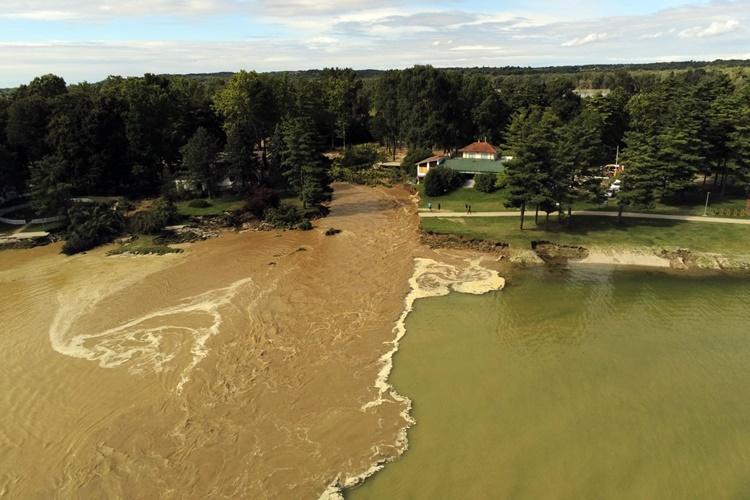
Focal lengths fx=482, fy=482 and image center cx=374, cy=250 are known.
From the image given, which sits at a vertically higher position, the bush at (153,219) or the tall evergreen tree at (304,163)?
the tall evergreen tree at (304,163)

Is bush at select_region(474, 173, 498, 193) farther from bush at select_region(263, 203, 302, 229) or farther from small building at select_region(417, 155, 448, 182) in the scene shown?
bush at select_region(263, 203, 302, 229)

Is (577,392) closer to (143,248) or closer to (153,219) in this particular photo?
(143,248)

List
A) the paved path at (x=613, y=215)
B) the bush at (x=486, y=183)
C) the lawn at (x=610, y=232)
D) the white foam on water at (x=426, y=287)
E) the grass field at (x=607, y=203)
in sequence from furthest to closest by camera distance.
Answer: the bush at (x=486, y=183), the grass field at (x=607, y=203), the paved path at (x=613, y=215), the lawn at (x=610, y=232), the white foam on water at (x=426, y=287)

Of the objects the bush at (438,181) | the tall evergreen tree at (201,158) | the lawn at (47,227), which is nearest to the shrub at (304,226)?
the tall evergreen tree at (201,158)

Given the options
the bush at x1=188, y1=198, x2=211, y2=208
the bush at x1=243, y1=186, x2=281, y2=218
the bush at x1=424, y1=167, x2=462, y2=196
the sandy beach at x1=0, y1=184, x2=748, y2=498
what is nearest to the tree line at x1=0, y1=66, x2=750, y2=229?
the bush at x1=188, y1=198, x2=211, y2=208

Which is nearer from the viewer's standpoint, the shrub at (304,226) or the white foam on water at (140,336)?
the white foam on water at (140,336)

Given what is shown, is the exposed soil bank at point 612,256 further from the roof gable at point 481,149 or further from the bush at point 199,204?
the bush at point 199,204

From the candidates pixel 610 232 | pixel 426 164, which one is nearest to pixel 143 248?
pixel 426 164
